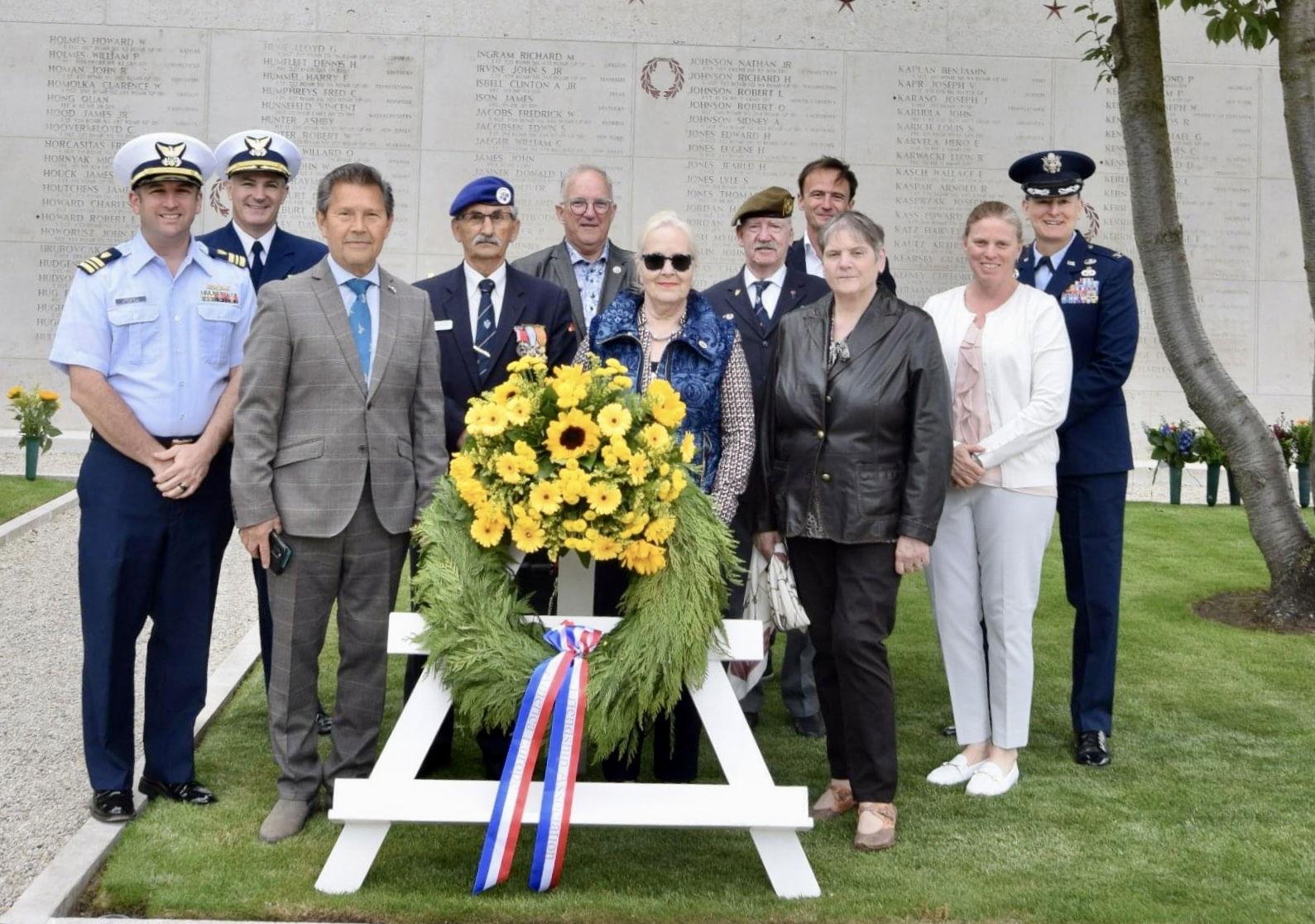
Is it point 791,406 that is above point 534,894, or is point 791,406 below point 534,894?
above

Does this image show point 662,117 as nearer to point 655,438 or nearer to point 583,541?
point 655,438

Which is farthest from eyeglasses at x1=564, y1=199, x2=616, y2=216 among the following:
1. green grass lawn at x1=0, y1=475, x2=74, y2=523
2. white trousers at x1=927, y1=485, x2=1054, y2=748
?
green grass lawn at x1=0, y1=475, x2=74, y2=523

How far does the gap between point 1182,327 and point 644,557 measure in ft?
15.1

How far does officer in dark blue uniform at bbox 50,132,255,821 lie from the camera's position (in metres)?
4.23

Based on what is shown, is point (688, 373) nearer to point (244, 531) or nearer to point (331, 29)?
point (244, 531)

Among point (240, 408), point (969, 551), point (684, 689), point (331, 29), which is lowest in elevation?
point (684, 689)

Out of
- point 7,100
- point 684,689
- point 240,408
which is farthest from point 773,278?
point 7,100

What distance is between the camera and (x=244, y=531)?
411 cm

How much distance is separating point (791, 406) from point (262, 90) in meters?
9.79

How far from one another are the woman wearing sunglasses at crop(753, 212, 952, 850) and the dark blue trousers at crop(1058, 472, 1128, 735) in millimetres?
1210

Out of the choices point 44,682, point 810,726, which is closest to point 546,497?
point 810,726

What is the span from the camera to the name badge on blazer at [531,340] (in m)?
4.79

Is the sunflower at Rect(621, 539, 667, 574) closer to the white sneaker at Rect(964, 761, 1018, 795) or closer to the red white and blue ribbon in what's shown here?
the red white and blue ribbon

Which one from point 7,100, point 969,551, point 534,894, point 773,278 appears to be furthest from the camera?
point 7,100
